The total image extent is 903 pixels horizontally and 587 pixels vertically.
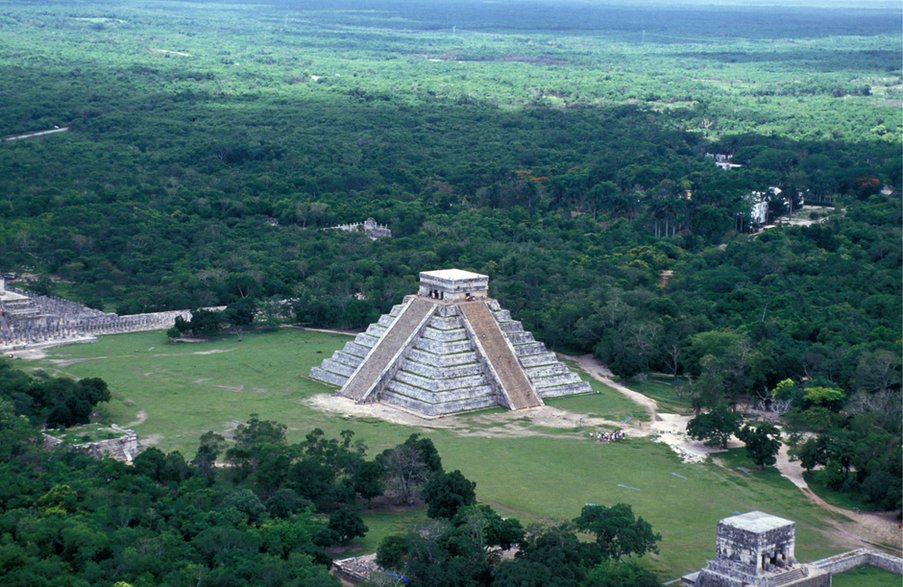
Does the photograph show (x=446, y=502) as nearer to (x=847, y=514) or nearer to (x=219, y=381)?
(x=847, y=514)

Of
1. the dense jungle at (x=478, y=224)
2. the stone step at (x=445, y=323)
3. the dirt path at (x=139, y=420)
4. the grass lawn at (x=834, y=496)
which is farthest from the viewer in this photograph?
the stone step at (x=445, y=323)

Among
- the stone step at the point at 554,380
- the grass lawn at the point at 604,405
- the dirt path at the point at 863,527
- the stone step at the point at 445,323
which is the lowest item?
the grass lawn at the point at 604,405

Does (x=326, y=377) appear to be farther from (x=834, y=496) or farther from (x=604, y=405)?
(x=834, y=496)

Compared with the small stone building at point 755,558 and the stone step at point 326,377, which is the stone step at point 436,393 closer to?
the stone step at point 326,377

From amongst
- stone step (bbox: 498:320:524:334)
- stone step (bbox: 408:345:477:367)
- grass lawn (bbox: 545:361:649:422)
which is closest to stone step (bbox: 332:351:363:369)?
stone step (bbox: 408:345:477:367)

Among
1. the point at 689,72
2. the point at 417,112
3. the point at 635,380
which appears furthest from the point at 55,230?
the point at 689,72

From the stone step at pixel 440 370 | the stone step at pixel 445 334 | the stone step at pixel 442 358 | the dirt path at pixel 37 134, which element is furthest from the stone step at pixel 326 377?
the dirt path at pixel 37 134
